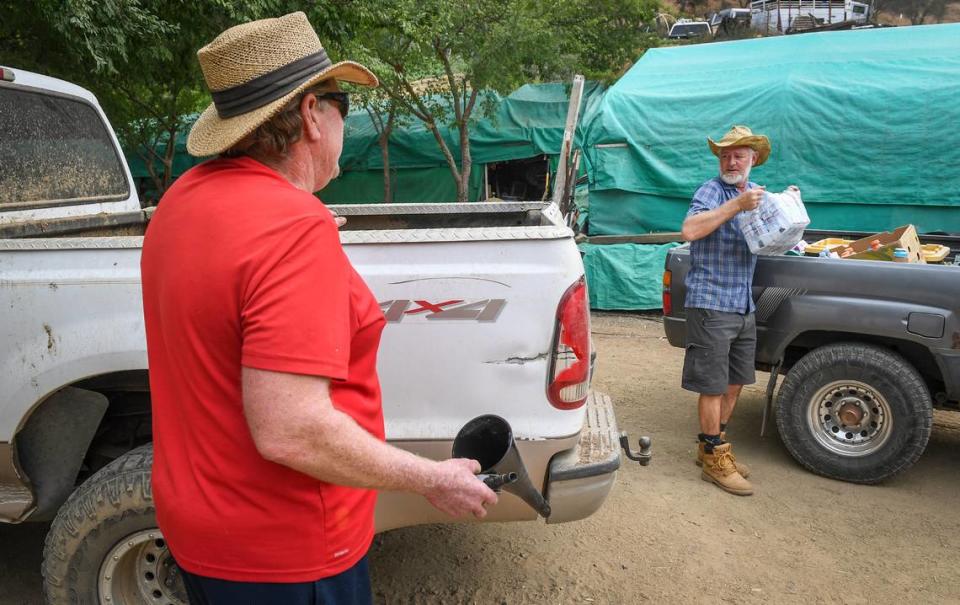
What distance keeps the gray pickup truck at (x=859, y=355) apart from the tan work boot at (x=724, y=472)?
452mm

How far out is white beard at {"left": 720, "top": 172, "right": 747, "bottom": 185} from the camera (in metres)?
4.41

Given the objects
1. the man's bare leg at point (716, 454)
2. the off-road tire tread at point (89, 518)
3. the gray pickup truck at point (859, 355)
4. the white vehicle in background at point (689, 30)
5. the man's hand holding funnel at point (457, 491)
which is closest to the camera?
the man's hand holding funnel at point (457, 491)

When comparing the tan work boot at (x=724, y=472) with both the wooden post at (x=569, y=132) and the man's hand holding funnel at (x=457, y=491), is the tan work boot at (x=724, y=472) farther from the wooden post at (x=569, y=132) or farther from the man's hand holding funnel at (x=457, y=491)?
the wooden post at (x=569, y=132)

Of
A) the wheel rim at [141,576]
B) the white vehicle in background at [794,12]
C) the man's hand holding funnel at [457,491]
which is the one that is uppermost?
the white vehicle in background at [794,12]

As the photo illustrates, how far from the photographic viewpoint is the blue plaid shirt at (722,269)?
4293mm

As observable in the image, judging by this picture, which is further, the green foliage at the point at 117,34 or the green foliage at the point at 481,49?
the green foliage at the point at 481,49

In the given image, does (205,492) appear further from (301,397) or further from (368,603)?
(368,603)

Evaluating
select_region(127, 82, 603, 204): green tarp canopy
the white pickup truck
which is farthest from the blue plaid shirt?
select_region(127, 82, 603, 204): green tarp canopy

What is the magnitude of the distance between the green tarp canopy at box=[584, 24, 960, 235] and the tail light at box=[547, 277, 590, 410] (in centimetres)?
744

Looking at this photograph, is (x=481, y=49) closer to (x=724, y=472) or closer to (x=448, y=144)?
(x=448, y=144)

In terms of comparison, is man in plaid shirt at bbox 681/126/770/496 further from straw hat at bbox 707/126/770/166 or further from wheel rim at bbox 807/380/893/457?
wheel rim at bbox 807/380/893/457

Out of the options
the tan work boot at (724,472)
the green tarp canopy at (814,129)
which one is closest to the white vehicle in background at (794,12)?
the green tarp canopy at (814,129)

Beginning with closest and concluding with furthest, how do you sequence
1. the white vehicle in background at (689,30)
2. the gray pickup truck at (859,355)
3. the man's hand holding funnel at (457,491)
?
the man's hand holding funnel at (457,491), the gray pickup truck at (859,355), the white vehicle in background at (689,30)

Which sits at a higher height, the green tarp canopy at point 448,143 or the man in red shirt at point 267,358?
the man in red shirt at point 267,358
